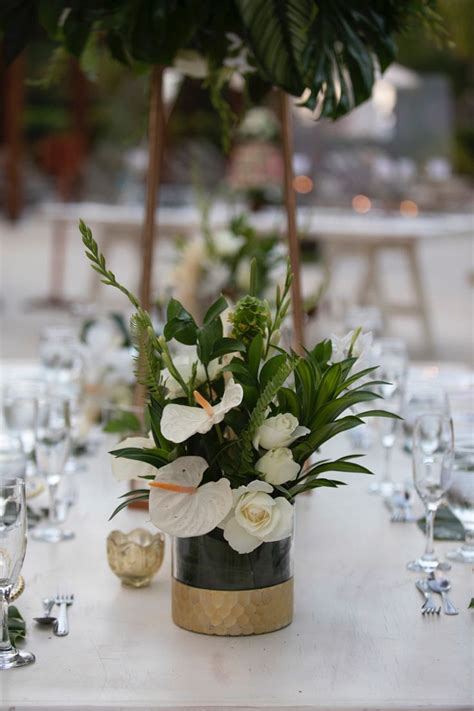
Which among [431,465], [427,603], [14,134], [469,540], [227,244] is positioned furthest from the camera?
[14,134]

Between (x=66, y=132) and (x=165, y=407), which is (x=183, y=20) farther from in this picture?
(x=66, y=132)

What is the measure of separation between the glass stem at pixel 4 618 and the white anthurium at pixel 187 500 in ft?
0.53

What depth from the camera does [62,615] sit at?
1319 mm

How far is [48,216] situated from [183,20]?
258 inches

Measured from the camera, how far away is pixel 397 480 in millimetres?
2014

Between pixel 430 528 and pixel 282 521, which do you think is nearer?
pixel 282 521

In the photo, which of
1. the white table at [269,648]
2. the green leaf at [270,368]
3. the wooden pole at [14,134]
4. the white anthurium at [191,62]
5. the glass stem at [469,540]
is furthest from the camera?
the wooden pole at [14,134]

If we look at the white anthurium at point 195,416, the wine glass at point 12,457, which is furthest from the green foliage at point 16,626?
the wine glass at point 12,457

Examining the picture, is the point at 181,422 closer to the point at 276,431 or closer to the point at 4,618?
the point at 276,431

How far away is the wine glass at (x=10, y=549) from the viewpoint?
1.15 m

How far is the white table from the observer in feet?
3.67

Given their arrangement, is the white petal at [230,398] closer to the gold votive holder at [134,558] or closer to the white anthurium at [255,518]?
the white anthurium at [255,518]

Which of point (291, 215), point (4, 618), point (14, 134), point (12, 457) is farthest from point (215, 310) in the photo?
point (14, 134)

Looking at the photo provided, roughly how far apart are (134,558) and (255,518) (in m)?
0.28
